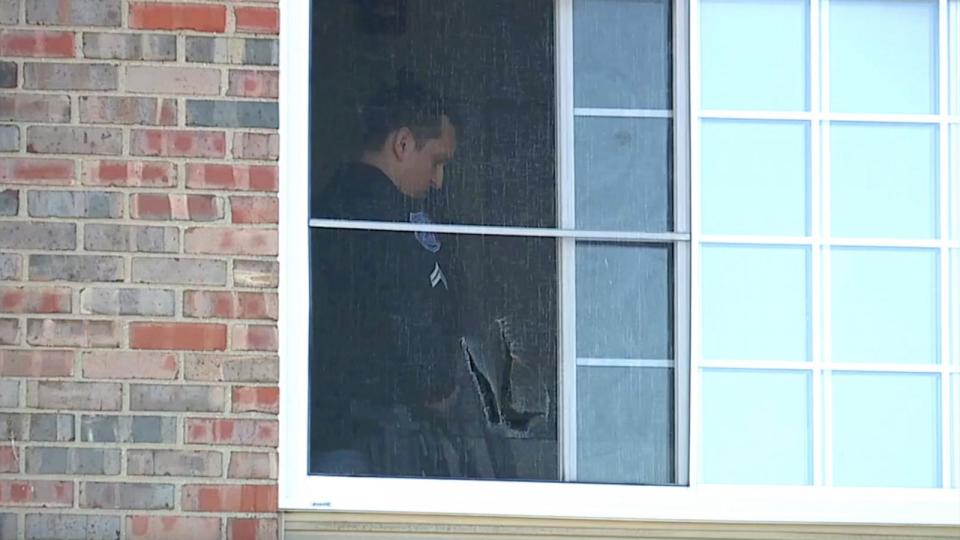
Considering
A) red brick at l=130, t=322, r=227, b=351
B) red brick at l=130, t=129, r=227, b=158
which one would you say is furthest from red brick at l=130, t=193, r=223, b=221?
red brick at l=130, t=322, r=227, b=351

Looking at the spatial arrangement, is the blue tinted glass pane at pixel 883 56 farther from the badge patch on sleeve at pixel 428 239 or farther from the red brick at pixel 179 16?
the red brick at pixel 179 16

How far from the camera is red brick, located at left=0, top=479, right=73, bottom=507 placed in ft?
16.5

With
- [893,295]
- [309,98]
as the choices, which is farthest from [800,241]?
[309,98]

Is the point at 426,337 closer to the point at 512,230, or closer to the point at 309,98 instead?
the point at 512,230

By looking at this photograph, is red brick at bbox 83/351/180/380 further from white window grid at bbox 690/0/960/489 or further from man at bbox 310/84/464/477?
white window grid at bbox 690/0/960/489

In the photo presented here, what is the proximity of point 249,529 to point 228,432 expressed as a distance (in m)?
0.28

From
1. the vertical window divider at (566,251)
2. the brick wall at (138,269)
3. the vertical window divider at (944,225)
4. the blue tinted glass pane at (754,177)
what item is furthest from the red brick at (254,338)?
the vertical window divider at (944,225)

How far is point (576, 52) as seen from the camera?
5.38 meters

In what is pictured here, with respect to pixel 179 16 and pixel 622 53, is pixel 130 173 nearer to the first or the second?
pixel 179 16

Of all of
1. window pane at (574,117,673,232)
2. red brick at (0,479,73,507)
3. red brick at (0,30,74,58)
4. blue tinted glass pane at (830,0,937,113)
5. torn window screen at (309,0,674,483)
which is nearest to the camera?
red brick at (0,479,73,507)

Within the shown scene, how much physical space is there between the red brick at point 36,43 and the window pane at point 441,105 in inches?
28.0

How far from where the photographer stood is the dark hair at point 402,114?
5.32 metres

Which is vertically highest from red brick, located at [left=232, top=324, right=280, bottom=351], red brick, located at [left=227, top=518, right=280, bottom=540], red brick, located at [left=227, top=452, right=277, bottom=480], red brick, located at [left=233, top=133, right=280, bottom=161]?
red brick, located at [left=233, top=133, right=280, bottom=161]

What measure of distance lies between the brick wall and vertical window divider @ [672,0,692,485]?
3.90ft
